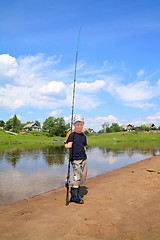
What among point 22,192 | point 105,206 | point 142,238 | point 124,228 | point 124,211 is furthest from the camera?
point 22,192

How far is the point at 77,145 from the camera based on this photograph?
216 inches

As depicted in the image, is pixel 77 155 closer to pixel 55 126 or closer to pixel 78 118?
pixel 78 118

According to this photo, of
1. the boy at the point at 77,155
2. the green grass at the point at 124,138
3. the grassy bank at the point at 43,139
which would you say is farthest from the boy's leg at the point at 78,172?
the green grass at the point at 124,138

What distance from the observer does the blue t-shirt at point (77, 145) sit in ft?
17.8

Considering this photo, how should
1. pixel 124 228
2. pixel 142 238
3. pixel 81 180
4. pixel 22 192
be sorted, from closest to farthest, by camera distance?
pixel 142 238, pixel 124 228, pixel 81 180, pixel 22 192

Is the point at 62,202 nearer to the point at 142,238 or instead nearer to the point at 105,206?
the point at 105,206

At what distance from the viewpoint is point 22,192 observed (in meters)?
7.15

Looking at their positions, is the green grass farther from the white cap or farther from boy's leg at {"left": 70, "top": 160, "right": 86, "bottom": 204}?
boy's leg at {"left": 70, "top": 160, "right": 86, "bottom": 204}

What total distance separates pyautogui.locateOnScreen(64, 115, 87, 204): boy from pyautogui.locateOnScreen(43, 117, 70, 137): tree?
8551 centimetres

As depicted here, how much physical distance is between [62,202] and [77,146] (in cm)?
169

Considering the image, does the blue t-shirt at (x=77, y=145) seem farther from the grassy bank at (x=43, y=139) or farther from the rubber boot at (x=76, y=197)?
the grassy bank at (x=43, y=139)

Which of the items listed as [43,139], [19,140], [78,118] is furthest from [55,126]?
[78,118]

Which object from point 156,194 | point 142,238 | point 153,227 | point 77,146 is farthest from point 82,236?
point 156,194

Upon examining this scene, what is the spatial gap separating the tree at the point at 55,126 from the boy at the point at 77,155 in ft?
281
